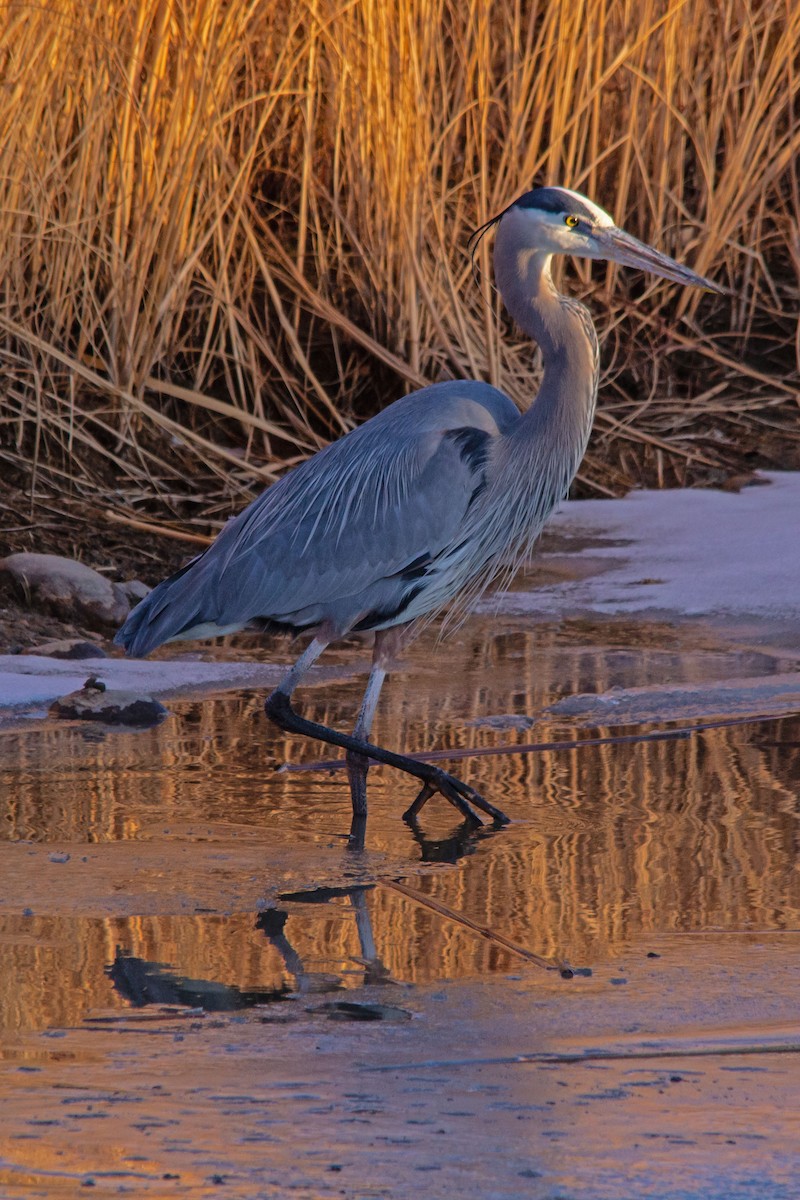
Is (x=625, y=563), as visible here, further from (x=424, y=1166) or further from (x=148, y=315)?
(x=424, y=1166)

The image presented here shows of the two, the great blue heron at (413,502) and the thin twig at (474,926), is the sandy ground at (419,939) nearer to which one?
the thin twig at (474,926)

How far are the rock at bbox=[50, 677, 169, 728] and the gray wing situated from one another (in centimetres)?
32

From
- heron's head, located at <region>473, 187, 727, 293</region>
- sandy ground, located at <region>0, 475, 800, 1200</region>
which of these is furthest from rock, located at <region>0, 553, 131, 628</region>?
heron's head, located at <region>473, 187, 727, 293</region>

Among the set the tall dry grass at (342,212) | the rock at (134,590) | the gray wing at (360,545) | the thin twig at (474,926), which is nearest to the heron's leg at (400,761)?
the gray wing at (360,545)

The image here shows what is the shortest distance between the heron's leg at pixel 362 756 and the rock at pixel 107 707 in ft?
2.37

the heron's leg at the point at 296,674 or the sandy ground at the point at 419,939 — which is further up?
the heron's leg at the point at 296,674

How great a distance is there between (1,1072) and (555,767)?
7.10 ft

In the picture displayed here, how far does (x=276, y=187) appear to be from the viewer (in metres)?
8.13

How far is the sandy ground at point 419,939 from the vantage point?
2.24 meters

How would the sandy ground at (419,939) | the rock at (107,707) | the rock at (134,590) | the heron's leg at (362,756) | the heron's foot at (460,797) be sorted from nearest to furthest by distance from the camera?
the sandy ground at (419,939) → the heron's foot at (460,797) → the heron's leg at (362,756) → the rock at (107,707) → the rock at (134,590)

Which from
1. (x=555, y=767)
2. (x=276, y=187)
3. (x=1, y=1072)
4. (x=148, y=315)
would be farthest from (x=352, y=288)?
(x=1, y=1072)

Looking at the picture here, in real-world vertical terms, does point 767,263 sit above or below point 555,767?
above

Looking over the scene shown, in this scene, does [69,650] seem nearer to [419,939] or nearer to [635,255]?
[635,255]

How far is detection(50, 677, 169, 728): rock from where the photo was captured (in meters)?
4.91
